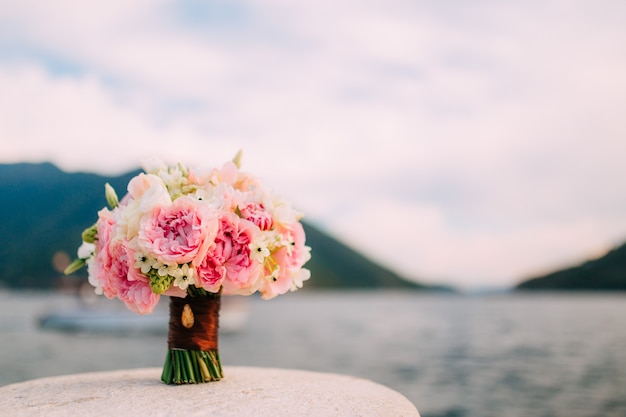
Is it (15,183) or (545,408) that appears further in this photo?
(15,183)

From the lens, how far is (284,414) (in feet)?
9.75

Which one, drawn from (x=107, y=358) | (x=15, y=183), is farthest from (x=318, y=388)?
(x=15, y=183)

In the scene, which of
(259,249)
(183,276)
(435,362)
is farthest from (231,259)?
(435,362)

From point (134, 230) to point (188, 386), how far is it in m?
0.87

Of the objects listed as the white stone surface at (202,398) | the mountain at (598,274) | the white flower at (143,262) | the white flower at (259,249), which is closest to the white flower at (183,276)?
the white flower at (143,262)

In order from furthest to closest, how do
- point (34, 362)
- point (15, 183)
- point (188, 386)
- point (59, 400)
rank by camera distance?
point (15, 183)
point (34, 362)
point (188, 386)
point (59, 400)

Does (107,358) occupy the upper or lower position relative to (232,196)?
lower

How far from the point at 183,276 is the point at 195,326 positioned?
0.47m

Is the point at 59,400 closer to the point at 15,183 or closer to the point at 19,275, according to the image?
the point at 15,183

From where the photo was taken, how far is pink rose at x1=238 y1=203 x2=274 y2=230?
11.0 ft

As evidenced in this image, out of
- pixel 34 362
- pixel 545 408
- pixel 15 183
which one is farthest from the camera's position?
pixel 15 183

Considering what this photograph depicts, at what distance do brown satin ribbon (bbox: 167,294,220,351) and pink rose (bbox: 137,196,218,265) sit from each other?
1.51ft

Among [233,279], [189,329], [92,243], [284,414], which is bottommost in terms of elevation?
[284,414]

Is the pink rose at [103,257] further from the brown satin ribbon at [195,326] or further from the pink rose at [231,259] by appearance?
the pink rose at [231,259]
